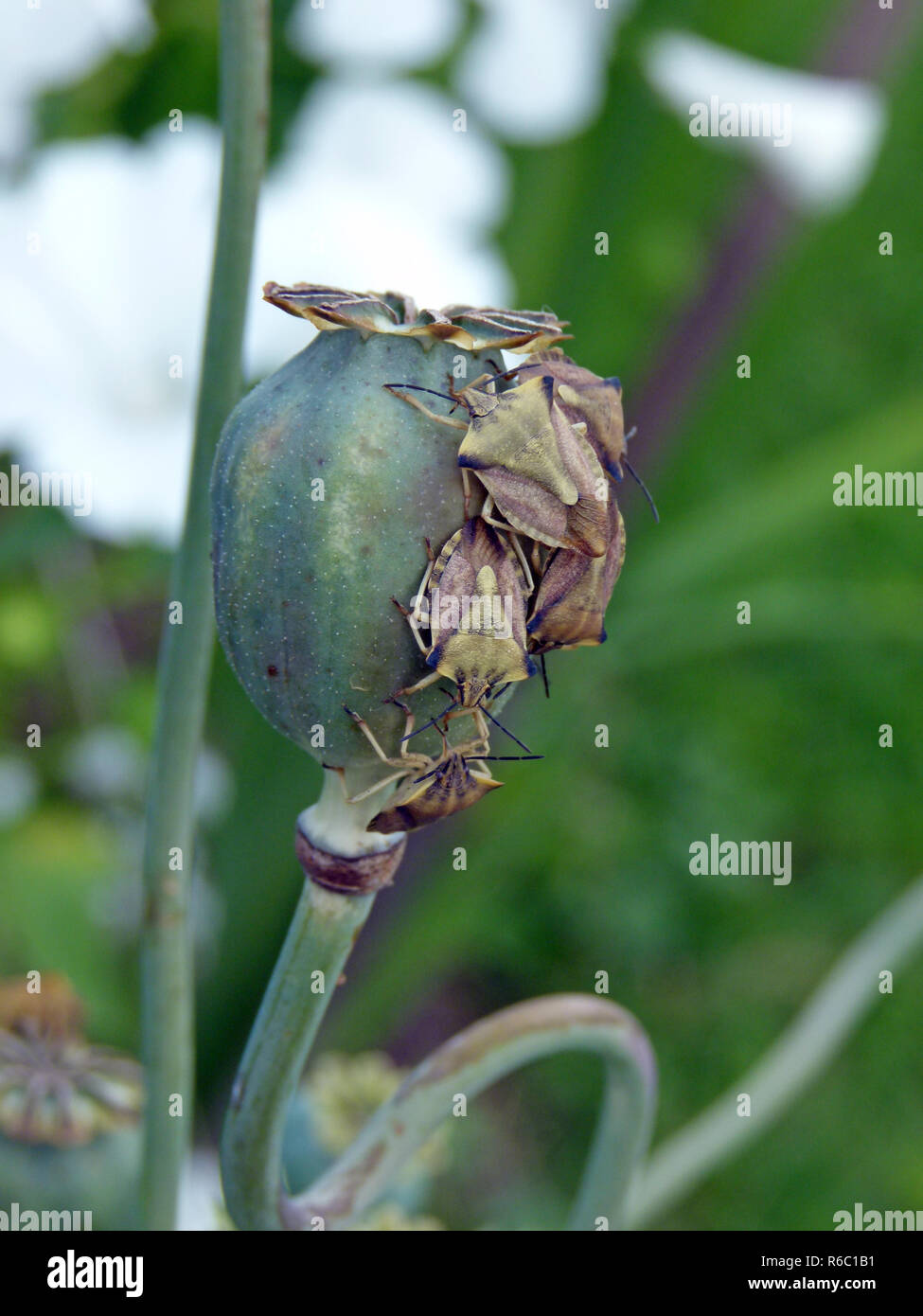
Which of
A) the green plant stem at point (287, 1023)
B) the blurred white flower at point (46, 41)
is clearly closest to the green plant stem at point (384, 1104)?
the green plant stem at point (287, 1023)

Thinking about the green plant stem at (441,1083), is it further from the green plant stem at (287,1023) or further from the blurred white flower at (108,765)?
the blurred white flower at (108,765)

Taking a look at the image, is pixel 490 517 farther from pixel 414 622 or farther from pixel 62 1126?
pixel 62 1126

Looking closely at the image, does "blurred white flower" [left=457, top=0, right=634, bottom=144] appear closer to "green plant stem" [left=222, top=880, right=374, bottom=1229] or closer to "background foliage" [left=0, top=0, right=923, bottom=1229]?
"background foliage" [left=0, top=0, right=923, bottom=1229]

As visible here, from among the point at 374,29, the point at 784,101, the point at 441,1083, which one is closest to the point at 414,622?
the point at 441,1083

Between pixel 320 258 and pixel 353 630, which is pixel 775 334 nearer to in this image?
pixel 320 258
